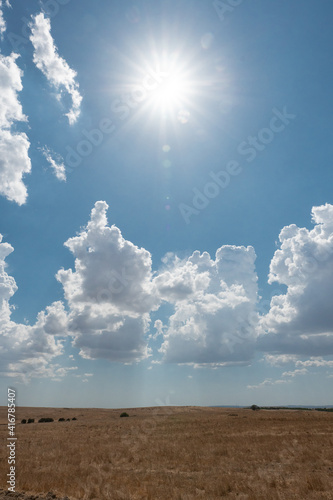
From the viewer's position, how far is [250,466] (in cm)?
1945

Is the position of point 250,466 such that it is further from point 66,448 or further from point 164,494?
point 66,448

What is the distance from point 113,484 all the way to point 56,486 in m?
2.77

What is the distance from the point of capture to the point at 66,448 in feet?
91.2

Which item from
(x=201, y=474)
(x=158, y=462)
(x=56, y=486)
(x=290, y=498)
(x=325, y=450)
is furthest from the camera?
(x=325, y=450)

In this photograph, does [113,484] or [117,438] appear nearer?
[113,484]

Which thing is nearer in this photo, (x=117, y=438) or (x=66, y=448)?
(x=66, y=448)

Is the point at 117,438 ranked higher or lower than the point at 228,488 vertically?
lower

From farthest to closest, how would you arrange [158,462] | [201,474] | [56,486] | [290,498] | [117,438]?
[117,438] < [158,462] < [201,474] < [56,486] < [290,498]

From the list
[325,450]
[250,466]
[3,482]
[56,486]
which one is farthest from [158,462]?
[325,450]

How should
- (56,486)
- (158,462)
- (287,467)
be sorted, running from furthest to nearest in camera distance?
1. (158,462)
2. (287,467)
3. (56,486)

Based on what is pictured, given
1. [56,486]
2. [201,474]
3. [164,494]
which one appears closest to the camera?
[164,494]

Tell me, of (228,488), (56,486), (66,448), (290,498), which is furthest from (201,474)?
(66,448)

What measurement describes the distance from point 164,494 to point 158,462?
26.2ft

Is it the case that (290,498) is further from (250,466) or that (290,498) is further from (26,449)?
(26,449)
